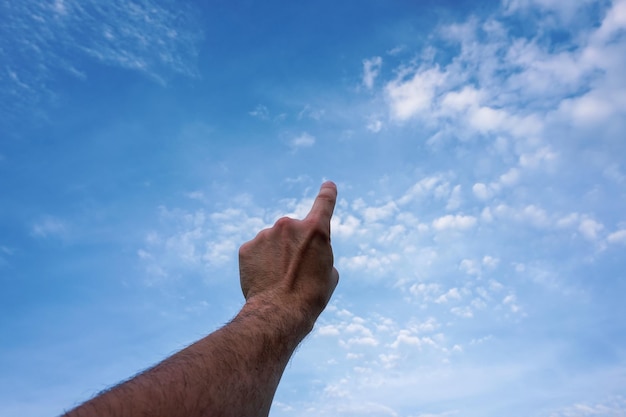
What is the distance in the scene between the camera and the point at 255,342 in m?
2.81

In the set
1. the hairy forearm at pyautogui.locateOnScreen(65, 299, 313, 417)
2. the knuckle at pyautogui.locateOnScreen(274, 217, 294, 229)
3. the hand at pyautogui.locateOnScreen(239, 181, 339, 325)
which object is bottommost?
the hairy forearm at pyautogui.locateOnScreen(65, 299, 313, 417)

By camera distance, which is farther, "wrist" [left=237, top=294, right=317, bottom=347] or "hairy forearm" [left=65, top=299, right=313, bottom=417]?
"wrist" [left=237, top=294, right=317, bottom=347]

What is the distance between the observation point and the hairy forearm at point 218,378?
86.8 inches

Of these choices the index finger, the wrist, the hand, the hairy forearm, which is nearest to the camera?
the hairy forearm

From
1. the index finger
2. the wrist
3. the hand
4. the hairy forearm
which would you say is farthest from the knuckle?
the hairy forearm

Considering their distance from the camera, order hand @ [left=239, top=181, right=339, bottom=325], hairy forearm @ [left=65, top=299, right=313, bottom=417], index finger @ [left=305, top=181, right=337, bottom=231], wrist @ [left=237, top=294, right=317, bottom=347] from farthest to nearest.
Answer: index finger @ [left=305, top=181, right=337, bottom=231] < hand @ [left=239, top=181, right=339, bottom=325] < wrist @ [left=237, top=294, right=317, bottom=347] < hairy forearm @ [left=65, top=299, right=313, bottom=417]

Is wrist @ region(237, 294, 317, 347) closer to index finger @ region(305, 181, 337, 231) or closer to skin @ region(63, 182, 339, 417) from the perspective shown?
skin @ region(63, 182, 339, 417)

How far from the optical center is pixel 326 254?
3.87 metres

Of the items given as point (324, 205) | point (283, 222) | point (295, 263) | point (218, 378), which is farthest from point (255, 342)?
point (324, 205)

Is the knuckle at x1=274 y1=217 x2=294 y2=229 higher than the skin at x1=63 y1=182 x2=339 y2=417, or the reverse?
the knuckle at x1=274 y1=217 x2=294 y2=229

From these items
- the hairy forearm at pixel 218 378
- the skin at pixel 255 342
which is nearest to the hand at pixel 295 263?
the skin at pixel 255 342

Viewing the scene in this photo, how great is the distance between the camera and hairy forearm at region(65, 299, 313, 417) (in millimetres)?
2205

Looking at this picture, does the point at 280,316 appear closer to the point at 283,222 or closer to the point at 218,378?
the point at 218,378

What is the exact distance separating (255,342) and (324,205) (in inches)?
60.8
